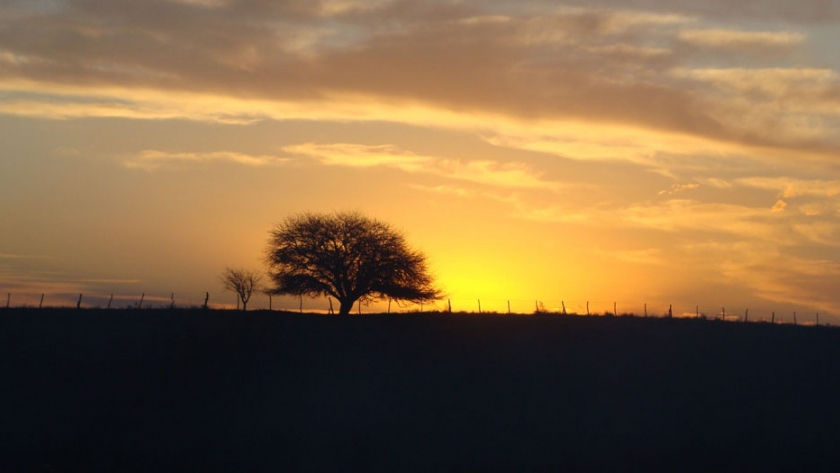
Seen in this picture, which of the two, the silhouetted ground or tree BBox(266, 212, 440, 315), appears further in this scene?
tree BBox(266, 212, 440, 315)

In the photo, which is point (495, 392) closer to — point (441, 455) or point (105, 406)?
point (441, 455)

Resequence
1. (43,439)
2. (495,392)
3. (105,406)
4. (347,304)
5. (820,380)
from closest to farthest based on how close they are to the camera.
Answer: (43,439) → (105,406) → (495,392) → (820,380) → (347,304)

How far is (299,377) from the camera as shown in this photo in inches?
2044

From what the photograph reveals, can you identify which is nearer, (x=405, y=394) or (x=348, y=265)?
(x=405, y=394)

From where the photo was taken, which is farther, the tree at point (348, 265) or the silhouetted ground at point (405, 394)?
the tree at point (348, 265)

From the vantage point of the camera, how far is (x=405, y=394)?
49594 millimetres

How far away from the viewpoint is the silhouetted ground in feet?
137

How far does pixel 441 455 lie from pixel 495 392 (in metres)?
9.47

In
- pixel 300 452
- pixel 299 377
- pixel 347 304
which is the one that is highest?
pixel 347 304

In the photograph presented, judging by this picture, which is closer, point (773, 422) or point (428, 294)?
point (773, 422)

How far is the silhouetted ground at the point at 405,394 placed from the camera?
41.9m

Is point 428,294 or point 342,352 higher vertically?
point 428,294

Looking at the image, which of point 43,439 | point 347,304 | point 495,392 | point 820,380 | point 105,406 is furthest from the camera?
point 347,304

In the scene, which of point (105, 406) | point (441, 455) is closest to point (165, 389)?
point (105, 406)
